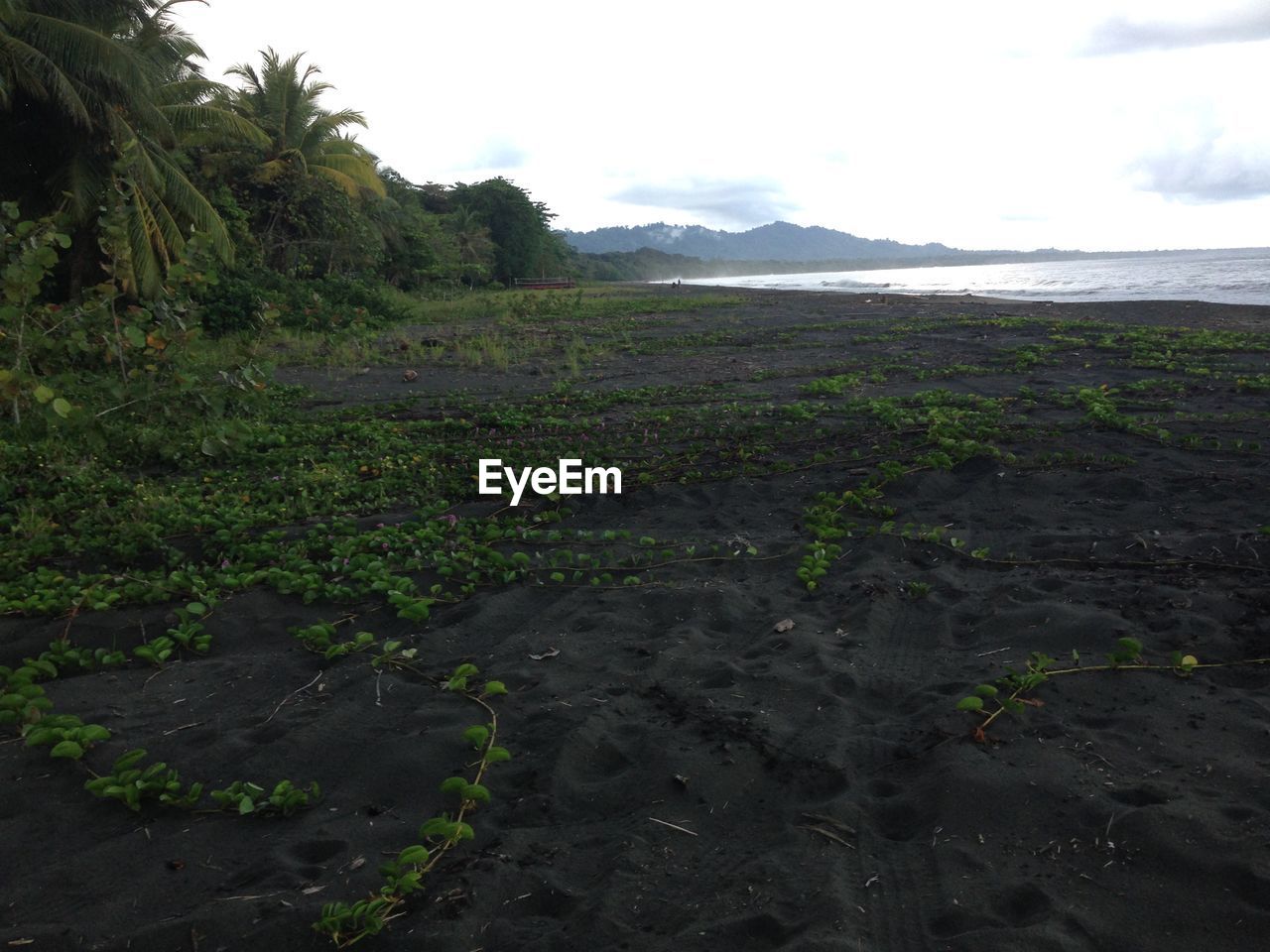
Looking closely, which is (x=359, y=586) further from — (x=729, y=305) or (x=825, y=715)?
(x=729, y=305)

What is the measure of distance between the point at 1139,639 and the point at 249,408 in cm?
656

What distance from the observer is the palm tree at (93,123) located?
10664 millimetres

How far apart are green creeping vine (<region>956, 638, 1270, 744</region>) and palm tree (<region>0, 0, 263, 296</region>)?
32.9 feet

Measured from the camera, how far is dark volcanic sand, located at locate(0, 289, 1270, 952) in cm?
204

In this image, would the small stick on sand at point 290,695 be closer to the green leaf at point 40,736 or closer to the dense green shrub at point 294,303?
the green leaf at point 40,736

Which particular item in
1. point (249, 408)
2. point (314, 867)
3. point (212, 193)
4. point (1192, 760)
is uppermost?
point (212, 193)

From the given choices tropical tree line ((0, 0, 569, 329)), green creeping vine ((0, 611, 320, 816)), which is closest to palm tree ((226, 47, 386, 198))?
tropical tree line ((0, 0, 569, 329))

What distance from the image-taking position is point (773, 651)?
3436 millimetres

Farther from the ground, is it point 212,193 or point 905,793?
point 212,193

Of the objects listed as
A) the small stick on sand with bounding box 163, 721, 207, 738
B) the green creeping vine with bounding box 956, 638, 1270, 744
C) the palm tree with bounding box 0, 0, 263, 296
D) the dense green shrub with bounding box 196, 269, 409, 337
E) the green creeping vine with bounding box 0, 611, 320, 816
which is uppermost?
the palm tree with bounding box 0, 0, 263, 296

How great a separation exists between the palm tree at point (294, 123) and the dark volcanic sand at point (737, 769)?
65.1 feet

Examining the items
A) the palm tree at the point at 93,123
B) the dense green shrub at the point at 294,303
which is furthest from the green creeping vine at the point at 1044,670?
the dense green shrub at the point at 294,303

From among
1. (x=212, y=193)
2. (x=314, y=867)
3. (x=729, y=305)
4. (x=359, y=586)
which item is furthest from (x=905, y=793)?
(x=729, y=305)

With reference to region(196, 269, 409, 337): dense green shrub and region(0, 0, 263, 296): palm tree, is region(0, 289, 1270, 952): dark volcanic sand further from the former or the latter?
region(196, 269, 409, 337): dense green shrub
